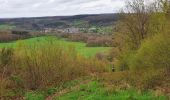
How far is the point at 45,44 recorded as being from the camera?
40219 millimetres

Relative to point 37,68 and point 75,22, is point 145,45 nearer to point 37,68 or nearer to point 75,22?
point 37,68

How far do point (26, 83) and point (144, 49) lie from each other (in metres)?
11.0

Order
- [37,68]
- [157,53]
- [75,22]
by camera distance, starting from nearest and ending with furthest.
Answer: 1. [157,53]
2. [37,68]
3. [75,22]

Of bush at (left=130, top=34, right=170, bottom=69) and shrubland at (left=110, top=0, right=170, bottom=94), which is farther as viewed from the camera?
bush at (left=130, top=34, right=170, bottom=69)

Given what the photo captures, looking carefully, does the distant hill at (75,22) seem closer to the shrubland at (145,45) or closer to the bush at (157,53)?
the shrubland at (145,45)

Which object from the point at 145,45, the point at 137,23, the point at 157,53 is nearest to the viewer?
the point at 157,53

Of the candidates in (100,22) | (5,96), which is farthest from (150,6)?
(100,22)

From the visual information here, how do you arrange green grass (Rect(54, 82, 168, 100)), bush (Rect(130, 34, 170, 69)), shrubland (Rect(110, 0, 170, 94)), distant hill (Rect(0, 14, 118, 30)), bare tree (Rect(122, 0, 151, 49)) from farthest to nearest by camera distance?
distant hill (Rect(0, 14, 118, 30)) < bare tree (Rect(122, 0, 151, 49)) < bush (Rect(130, 34, 170, 69)) < shrubland (Rect(110, 0, 170, 94)) < green grass (Rect(54, 82, 168, 100))

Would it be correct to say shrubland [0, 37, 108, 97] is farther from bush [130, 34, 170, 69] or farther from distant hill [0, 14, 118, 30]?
distant hill [0, 14, 118, 30]

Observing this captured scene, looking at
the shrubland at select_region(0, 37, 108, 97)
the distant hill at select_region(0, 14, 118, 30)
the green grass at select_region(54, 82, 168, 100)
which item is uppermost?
the green grass at select_region(54, 82, 168, 100)

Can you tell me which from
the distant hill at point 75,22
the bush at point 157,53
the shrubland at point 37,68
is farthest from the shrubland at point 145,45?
the distant hill at point 75,22

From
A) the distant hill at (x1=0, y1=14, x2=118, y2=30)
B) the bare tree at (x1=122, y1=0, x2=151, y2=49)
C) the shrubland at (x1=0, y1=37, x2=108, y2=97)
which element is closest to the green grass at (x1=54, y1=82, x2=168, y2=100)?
the shrubland at (x1=0, y1=37, x2=108, y2=97)

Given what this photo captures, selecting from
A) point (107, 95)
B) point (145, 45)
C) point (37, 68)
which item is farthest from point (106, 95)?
point (37, 68)

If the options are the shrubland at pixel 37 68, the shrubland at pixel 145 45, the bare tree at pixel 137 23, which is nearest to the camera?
the shrubland at pixel 145 45
